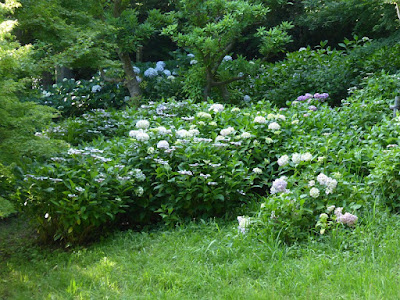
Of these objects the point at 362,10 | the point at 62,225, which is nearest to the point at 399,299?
the point at 62,225

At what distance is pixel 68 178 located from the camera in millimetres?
3863

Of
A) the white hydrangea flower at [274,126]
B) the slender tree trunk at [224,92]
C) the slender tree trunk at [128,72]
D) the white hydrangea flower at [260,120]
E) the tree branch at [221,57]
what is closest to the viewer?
the white hydrangea flower at [274,126]

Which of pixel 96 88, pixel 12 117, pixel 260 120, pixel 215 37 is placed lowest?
pixel 260 120

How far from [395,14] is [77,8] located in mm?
5468

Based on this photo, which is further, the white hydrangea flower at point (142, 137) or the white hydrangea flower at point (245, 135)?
the white hydrangea flower at point (245, 135)

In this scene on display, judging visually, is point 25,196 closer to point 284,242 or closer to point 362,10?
point 284,242

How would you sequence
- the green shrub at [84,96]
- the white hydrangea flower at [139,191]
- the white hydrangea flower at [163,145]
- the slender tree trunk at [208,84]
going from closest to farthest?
the white hydrangea flower at [139,191], the white hydrangea flower at [163,145], the slender tree trunk at [208,84], the green shrub at [84,96]

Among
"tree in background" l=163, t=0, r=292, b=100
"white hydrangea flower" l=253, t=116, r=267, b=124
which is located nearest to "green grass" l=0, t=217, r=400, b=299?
"white hydrangea flower" l=253, t=116, r=267, b=124

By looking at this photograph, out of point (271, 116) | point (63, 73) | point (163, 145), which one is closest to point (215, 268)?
point (163, 145)

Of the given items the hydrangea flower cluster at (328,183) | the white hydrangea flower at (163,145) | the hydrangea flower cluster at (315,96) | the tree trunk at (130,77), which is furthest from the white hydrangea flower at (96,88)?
the hydrangea flower cluster at (328,183)

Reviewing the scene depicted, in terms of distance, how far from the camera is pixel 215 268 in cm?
309

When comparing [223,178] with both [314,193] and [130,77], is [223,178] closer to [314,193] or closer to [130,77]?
[314,193]

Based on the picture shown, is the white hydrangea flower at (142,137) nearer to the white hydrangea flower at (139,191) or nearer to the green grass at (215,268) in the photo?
the white hydrangea flower at (139,191)

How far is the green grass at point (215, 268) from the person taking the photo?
2.71m
